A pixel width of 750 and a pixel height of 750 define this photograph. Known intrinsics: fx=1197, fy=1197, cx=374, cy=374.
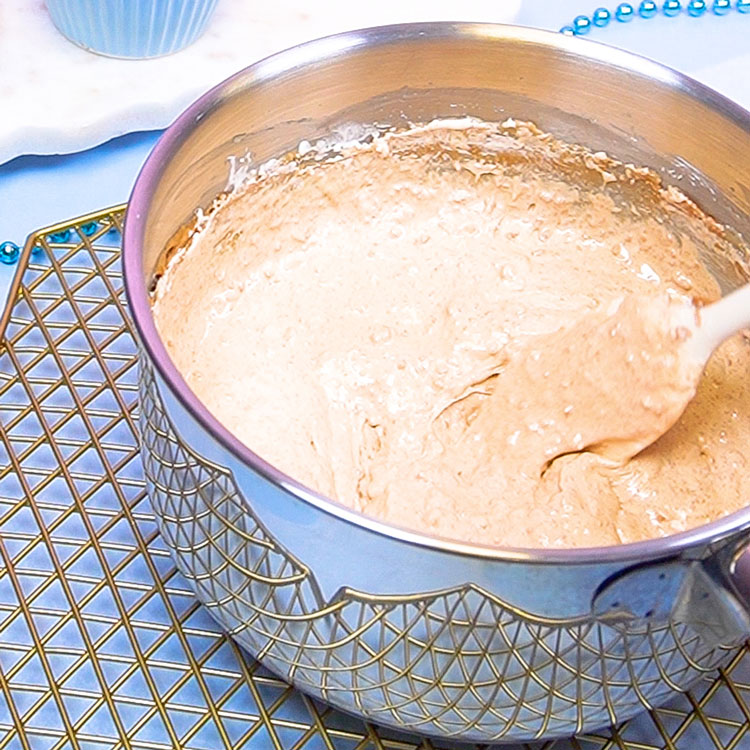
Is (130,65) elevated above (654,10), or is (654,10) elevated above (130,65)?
(654,10)

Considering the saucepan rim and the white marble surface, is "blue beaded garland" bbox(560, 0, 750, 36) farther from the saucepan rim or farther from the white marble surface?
the saucepan rim

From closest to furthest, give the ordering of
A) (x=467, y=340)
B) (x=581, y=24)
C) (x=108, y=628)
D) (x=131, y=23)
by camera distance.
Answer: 1. (x=108, y=628)
2. (x=467, y=340)
3. (x=131, y=23)
4. (x=581, y=24)

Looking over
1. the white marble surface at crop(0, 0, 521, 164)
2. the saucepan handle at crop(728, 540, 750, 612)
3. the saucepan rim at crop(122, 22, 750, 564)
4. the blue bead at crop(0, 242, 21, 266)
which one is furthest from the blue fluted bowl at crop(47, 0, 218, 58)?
the saucepan handle at crop(728, 540, 750, 612)

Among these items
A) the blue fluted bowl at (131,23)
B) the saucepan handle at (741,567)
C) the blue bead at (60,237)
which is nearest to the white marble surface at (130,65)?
the blue fluted bowl at (131,23)

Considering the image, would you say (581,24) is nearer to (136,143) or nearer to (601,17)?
(601,17)

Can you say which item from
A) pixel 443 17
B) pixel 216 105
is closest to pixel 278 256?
pixel 216 105

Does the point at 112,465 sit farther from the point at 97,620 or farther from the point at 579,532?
the point at 579,532

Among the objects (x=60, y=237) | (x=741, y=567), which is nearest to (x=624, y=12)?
(x=60, y=237)
